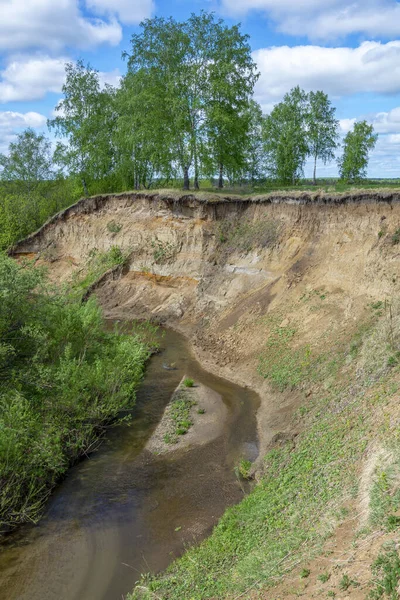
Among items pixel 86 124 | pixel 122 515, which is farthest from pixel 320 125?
pixel 122 515

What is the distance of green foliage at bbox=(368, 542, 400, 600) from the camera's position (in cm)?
587

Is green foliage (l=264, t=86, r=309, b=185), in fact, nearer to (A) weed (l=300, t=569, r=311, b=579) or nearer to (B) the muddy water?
(B) the muddy water

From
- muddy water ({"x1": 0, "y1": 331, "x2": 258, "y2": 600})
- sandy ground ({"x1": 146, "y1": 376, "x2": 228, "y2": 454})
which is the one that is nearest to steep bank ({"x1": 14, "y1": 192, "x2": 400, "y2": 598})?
muddy water ({"x1": 0, "y1": 331, "x2": 258, "y2": 600})

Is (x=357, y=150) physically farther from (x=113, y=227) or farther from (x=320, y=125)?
(x=113, y=227)

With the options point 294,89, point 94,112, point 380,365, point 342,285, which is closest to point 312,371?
point 380,365

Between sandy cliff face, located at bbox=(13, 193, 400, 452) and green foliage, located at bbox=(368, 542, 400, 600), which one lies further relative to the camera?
sandy cliff face, located at bbox=(13, 193, 400, 452)

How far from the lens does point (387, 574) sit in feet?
20.0

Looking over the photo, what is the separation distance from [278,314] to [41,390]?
12.9 meters

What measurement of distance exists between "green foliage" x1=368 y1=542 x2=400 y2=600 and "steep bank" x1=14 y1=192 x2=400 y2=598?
1232 millimetres

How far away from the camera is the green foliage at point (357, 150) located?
136 ft

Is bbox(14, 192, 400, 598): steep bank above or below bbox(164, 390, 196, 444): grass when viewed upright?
above

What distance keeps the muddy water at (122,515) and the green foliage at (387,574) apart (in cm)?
597

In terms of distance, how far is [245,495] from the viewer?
42.2 feet

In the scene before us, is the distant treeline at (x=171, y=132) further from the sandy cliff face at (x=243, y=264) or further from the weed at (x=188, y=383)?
the weed at (x=188, y=383)
